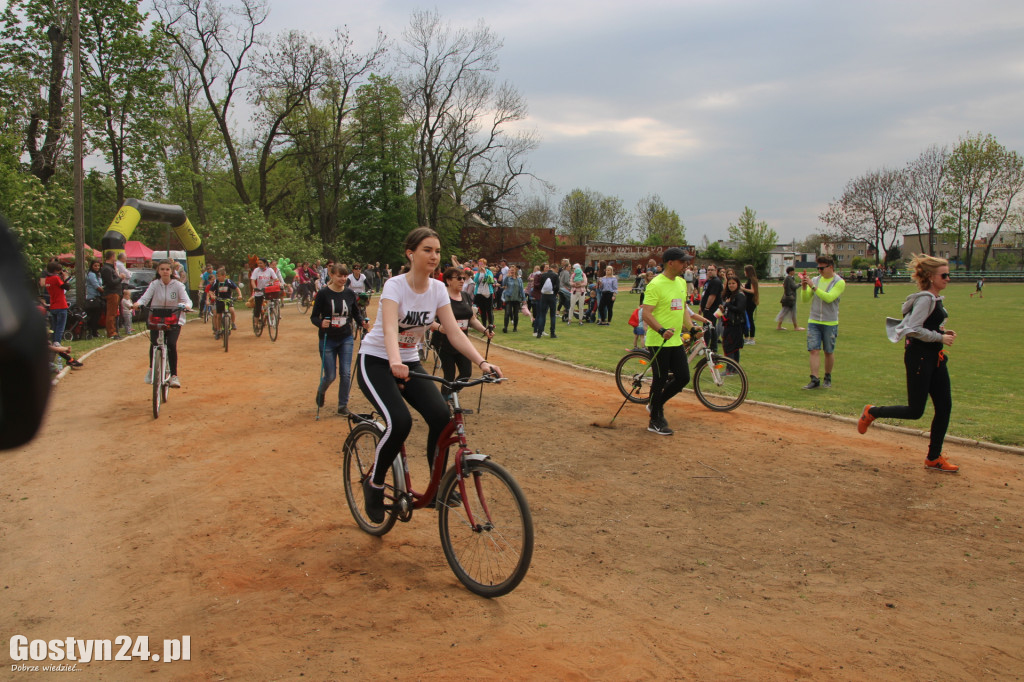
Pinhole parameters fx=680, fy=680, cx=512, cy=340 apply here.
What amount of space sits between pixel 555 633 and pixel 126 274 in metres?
19.7

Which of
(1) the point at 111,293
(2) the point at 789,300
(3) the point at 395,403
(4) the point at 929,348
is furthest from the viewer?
(2) the point at 789,300

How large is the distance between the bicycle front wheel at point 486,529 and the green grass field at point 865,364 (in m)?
6.84

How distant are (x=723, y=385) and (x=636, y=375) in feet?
4.14

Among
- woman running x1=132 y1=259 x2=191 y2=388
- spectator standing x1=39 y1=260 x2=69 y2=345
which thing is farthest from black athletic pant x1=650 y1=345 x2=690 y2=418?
spectator standing x1=39 y1=260 x2=69 y2=345

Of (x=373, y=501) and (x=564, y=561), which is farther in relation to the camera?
(x=373, y=501)

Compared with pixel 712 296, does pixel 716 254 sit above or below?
above

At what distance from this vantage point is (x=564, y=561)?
4.78 metres

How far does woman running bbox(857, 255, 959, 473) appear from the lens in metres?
6.66

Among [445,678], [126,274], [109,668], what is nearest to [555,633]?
[445,678]

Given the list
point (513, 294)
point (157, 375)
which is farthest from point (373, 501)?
point (513, 294)

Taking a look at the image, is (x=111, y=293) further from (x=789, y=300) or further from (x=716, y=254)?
(x=716, y=254)

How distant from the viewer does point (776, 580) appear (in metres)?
4.54

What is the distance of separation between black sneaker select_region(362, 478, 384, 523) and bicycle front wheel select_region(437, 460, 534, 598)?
0.62 meters

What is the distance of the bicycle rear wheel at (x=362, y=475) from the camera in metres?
4.93
